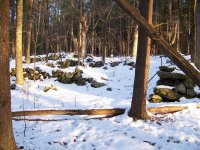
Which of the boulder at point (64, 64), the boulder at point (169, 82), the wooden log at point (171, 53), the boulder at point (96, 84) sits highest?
the wooden log at point (171, 53)

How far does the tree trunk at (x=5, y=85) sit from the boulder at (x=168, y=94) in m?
7.87

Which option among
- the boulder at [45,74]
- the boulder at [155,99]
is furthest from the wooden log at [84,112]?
the boulder at [45,74]

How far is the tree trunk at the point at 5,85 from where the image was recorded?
6.72 meters

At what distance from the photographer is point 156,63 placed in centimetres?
2470

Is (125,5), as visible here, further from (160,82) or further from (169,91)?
(160,82)

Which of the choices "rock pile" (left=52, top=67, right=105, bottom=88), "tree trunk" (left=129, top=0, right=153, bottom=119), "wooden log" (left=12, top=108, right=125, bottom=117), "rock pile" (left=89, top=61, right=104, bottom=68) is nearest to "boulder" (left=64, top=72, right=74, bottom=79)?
"rock pile" (left=52, top=67, right=105, bottom=88)

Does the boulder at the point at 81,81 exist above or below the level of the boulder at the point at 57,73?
below

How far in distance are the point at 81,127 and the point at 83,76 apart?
10.1 meters

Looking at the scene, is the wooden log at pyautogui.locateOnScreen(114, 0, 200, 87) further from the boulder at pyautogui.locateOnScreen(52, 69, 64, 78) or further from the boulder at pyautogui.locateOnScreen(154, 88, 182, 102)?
the boulder at pyautogui.locateOnScreen(52, 69, 64, 78)

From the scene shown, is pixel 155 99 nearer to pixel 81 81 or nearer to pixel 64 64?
pixel 81 81

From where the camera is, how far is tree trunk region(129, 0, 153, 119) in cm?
1004

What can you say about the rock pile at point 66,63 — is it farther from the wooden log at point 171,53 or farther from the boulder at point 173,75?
the wooden log at point 171,53

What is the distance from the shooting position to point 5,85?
681 centimetres

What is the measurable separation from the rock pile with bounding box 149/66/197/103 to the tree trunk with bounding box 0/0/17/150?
7.64 metres
